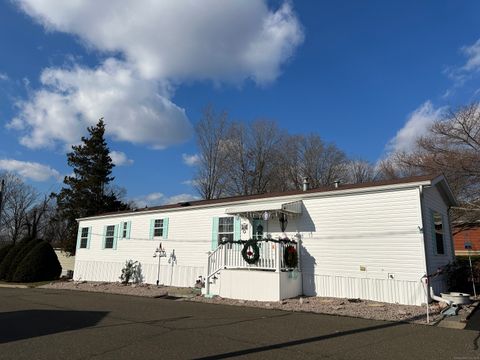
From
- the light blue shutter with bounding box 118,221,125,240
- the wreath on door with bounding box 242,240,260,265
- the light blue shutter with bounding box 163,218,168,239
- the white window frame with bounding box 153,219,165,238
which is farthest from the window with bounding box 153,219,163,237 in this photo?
the wreath on door with bounding box 242,240,260,265

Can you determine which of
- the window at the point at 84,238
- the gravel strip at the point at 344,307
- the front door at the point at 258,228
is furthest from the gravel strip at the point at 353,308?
the window at the point at 84,238

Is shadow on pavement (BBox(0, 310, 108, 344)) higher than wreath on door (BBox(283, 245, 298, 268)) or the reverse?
the reverse

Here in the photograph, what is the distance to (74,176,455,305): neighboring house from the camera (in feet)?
35.3

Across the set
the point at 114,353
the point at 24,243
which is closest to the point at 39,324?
the point at 114,353

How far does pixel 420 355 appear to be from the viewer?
5551mm

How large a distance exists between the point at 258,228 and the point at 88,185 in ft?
74.2

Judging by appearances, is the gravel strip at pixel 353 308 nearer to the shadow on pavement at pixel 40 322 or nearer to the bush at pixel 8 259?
the shadow on pavement at pixel 40 322

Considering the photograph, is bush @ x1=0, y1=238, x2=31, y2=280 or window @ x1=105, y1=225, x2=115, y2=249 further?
bush @ x1=0, y1=238, x2=31, y2=280

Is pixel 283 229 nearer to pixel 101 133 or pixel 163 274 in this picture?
pixel 163 274

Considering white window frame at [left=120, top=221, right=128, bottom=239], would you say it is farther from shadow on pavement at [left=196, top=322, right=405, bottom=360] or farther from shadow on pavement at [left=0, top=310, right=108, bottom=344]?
shadow on pavement at [left=196, top=322, right=405, bottom=360]

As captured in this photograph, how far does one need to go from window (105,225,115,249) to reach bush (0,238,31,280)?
27.1 ft

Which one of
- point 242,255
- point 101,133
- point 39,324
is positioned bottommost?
point 39,324

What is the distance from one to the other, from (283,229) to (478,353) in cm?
810

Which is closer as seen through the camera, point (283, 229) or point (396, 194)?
point (396, 194)
